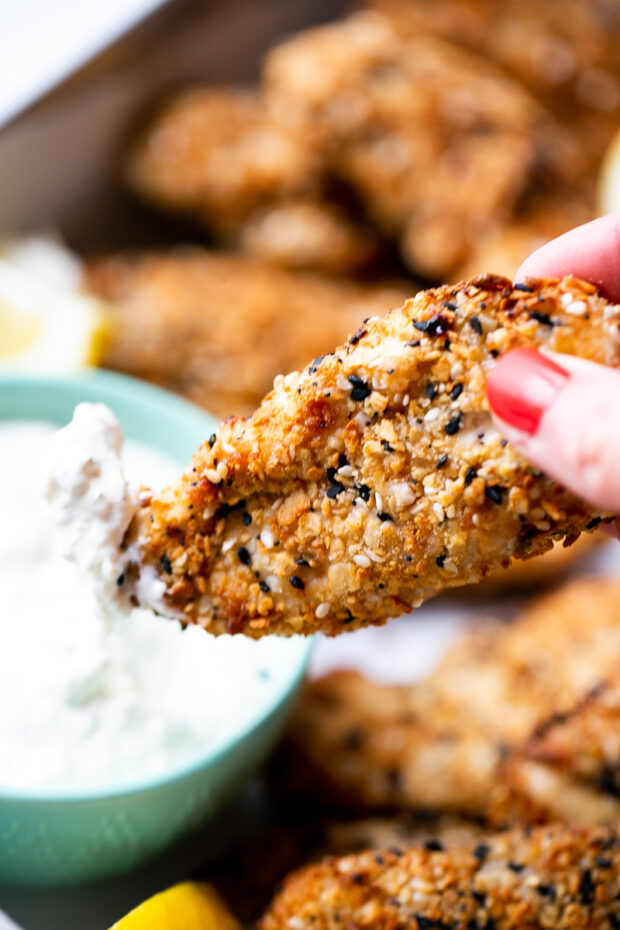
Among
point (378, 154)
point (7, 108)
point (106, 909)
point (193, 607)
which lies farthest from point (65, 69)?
point (106, 909)

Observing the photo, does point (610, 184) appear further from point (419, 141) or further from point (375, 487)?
point (375, 487)

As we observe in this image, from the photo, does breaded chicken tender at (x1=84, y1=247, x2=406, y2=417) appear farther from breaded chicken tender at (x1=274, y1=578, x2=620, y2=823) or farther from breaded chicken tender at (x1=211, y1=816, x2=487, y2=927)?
breaded chicken tender at (x1=211, y1=816, x2=487, y2=927)

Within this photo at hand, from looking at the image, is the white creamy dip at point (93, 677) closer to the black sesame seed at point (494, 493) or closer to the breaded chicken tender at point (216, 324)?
the black sesame seed at point (494, 493)

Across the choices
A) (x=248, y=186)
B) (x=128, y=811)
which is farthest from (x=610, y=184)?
(x=128, y=811)

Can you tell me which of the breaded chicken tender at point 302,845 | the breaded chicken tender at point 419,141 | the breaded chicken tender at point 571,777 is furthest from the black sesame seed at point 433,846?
the breaded chicken tender at point 419,141

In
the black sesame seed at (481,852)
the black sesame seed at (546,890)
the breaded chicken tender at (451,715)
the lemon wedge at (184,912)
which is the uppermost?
the lemon wedge at (184,912)
